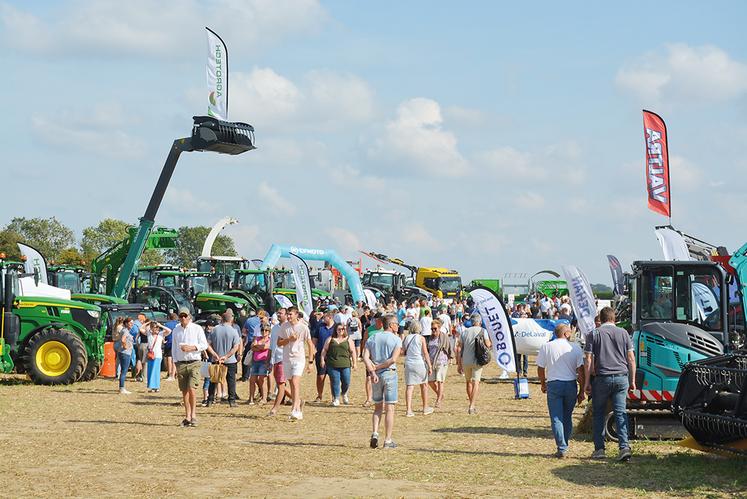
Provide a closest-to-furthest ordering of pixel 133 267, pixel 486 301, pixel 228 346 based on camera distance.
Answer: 1. pixel 228 346
2. pixel 486 301
3. pixel 133 267

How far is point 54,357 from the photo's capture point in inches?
857

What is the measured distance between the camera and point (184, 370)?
1526cm

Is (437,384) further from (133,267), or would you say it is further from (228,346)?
(133,267)

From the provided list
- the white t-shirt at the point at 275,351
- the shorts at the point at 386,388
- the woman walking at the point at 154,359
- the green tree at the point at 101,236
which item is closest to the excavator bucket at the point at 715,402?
the shorts at the point at 386,388

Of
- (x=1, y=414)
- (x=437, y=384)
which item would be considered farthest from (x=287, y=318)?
(x=1, y=414)

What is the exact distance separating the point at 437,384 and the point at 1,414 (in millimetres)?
7126

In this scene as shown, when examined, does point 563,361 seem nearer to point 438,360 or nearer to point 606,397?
point 606,397

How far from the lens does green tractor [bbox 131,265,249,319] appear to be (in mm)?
31500

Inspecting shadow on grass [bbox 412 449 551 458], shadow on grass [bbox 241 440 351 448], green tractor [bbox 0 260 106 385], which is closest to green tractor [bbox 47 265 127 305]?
green tractor [bbox 0 260 106 385]

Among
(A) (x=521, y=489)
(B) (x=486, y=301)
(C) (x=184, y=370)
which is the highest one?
(B) (x=486, y=301)

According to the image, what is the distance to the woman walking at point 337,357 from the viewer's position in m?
18.0

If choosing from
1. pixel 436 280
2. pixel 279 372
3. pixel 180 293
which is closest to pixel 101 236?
pixel 436 280

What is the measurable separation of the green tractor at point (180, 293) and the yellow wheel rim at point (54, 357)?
6.23 metres

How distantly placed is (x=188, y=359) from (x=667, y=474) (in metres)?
7.16
